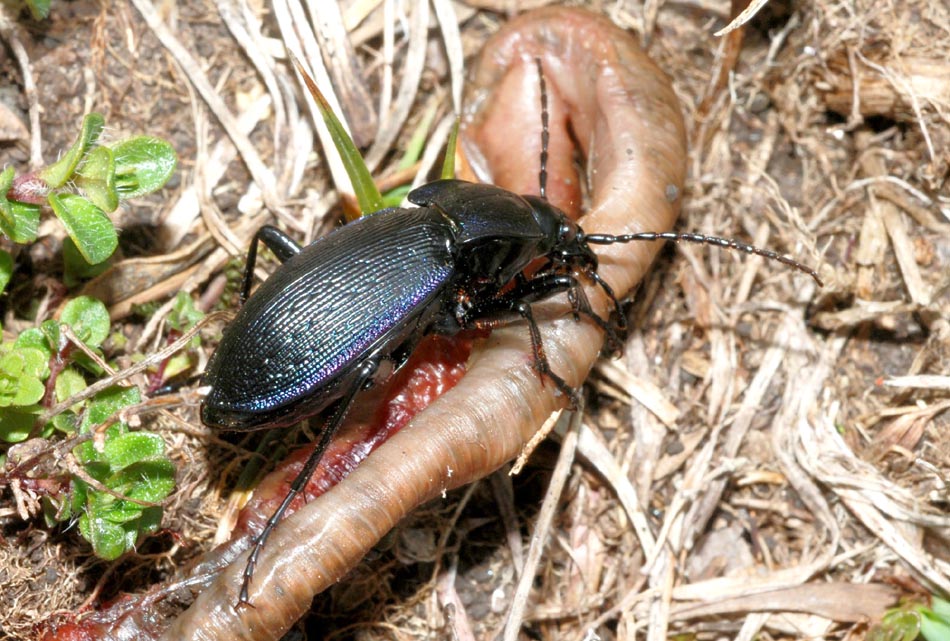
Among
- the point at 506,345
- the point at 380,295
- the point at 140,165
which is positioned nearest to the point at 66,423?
the point at 140,165

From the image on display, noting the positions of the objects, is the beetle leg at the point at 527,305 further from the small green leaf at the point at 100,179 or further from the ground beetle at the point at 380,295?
the small green leaf at the point at 100,179

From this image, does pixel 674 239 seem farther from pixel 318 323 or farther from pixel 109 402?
pixel 109 402

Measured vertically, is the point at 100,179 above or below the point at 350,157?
above

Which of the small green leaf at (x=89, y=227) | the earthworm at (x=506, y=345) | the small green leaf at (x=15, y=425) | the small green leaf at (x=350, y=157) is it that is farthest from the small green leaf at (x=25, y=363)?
the small green leaf at (x=350, y=157)

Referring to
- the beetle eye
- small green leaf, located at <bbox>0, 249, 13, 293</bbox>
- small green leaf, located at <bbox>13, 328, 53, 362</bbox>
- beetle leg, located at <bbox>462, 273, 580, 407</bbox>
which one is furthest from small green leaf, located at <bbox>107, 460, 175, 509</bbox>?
the beetle eye

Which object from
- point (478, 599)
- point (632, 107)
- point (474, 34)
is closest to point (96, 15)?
point (474, 34)
